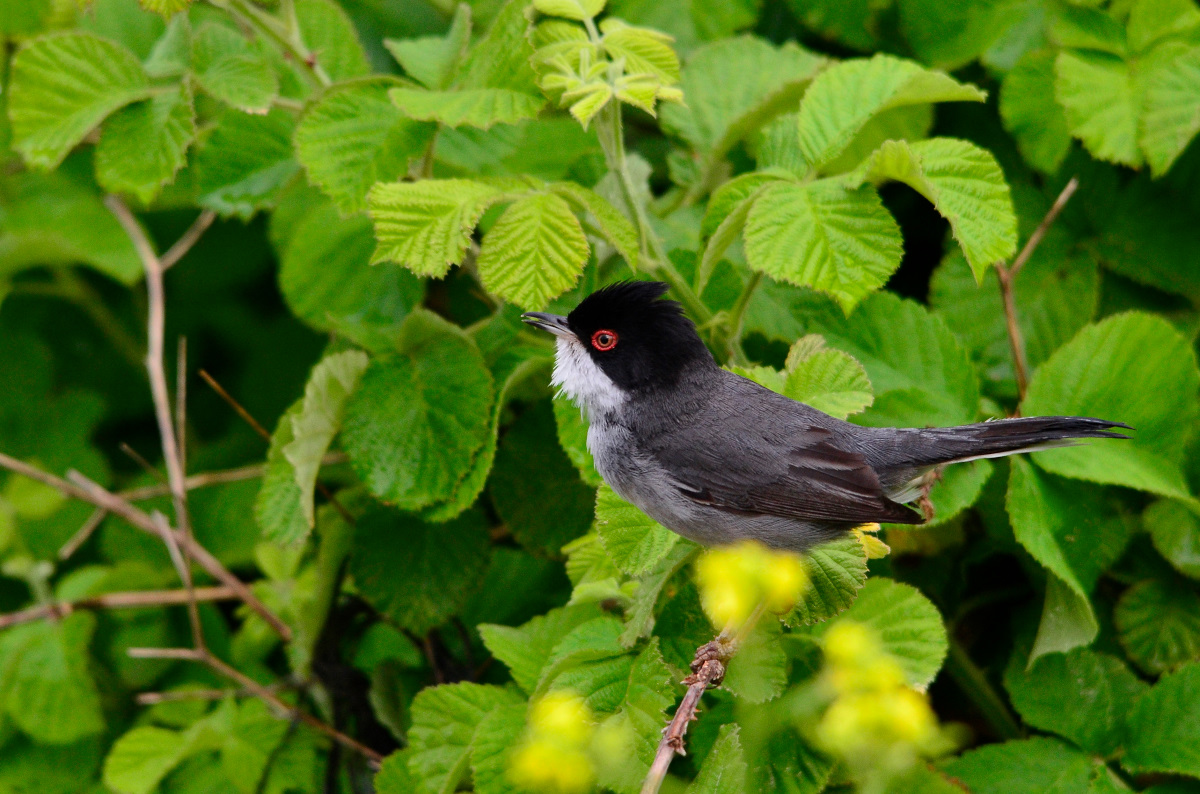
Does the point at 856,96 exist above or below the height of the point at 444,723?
above

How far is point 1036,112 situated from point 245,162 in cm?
209

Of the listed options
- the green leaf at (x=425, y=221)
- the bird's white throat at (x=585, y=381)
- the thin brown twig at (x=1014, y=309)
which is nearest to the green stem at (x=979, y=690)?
the thin brown twig at (x=1014, y=309)

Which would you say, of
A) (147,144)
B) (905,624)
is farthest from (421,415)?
(905,624)

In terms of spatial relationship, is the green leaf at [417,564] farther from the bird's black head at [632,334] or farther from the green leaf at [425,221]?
the green leaf at [425,221]

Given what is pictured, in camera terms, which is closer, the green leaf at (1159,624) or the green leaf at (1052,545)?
the green leaf at (1052,545)

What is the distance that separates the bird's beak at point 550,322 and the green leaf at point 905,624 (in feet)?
2.61

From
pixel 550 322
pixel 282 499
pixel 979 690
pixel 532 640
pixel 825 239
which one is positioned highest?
pixel 825 239

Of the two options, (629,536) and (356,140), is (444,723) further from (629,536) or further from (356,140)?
(356,140)

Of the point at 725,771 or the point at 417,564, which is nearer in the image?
the point at 725,771

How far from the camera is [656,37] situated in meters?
2.23

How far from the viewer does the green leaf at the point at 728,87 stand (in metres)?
2.64

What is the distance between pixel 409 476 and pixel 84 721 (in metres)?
1.38

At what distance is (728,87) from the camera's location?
9.00ft

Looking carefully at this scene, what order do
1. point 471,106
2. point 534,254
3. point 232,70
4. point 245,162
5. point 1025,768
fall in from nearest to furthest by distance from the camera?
point 534,254, point 1025,768, point 471,106, point 232,70, point 245,162
